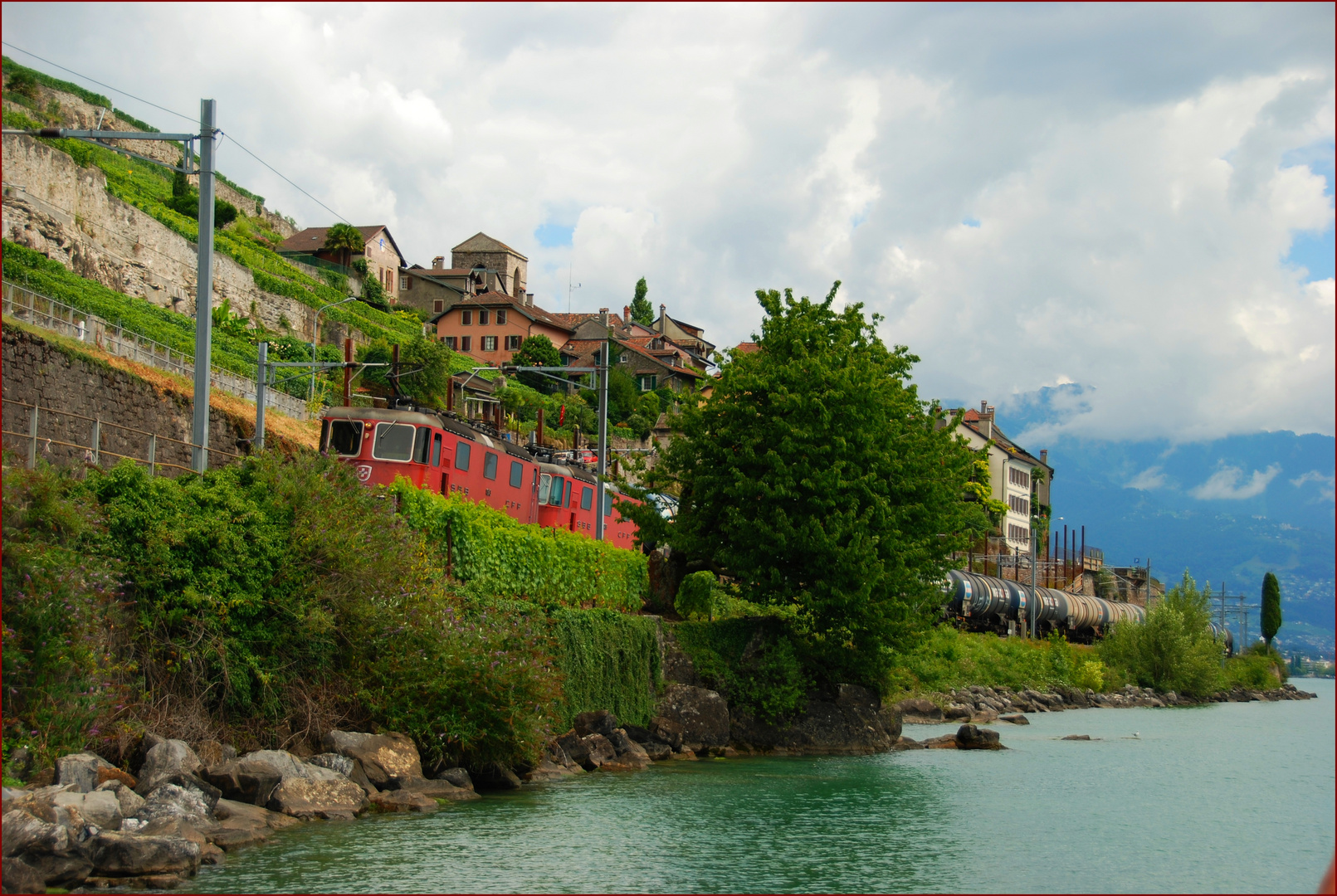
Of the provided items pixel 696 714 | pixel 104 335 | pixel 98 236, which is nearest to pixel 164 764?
pixel 696 714

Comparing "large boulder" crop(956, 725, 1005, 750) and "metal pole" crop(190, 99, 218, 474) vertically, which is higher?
"metal pole" crop(190, 99, 218, 474)

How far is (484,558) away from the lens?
2575 centimetres

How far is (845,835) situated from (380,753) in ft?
25.5

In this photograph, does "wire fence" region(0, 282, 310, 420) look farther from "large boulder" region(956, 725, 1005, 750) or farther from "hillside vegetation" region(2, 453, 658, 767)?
"large boulder" region(956, 725, 1005, 750)

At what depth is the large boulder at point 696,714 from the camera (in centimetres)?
2939

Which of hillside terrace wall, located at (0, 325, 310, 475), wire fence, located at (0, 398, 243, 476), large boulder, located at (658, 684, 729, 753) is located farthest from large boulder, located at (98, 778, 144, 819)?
large boulder, located at (658, 684, 729, 753)

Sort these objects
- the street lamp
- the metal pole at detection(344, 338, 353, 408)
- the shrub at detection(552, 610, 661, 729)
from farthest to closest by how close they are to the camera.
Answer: the street lamp → the metal pole at detection(344, 338, 353, 408) → the shrub at detection(552, 610, 661, 729)

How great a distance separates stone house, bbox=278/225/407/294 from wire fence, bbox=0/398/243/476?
72.2 m

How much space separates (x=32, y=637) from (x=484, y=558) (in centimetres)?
1124

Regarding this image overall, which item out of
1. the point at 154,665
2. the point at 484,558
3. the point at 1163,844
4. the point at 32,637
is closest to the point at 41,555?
the point at 32,637

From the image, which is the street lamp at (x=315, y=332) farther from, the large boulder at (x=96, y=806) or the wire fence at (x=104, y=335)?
the large boulder at (x=96, y=806)

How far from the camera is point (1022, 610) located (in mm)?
69875

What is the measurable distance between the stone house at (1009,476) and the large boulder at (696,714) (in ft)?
254

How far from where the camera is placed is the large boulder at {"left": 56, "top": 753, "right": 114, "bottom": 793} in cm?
1457
